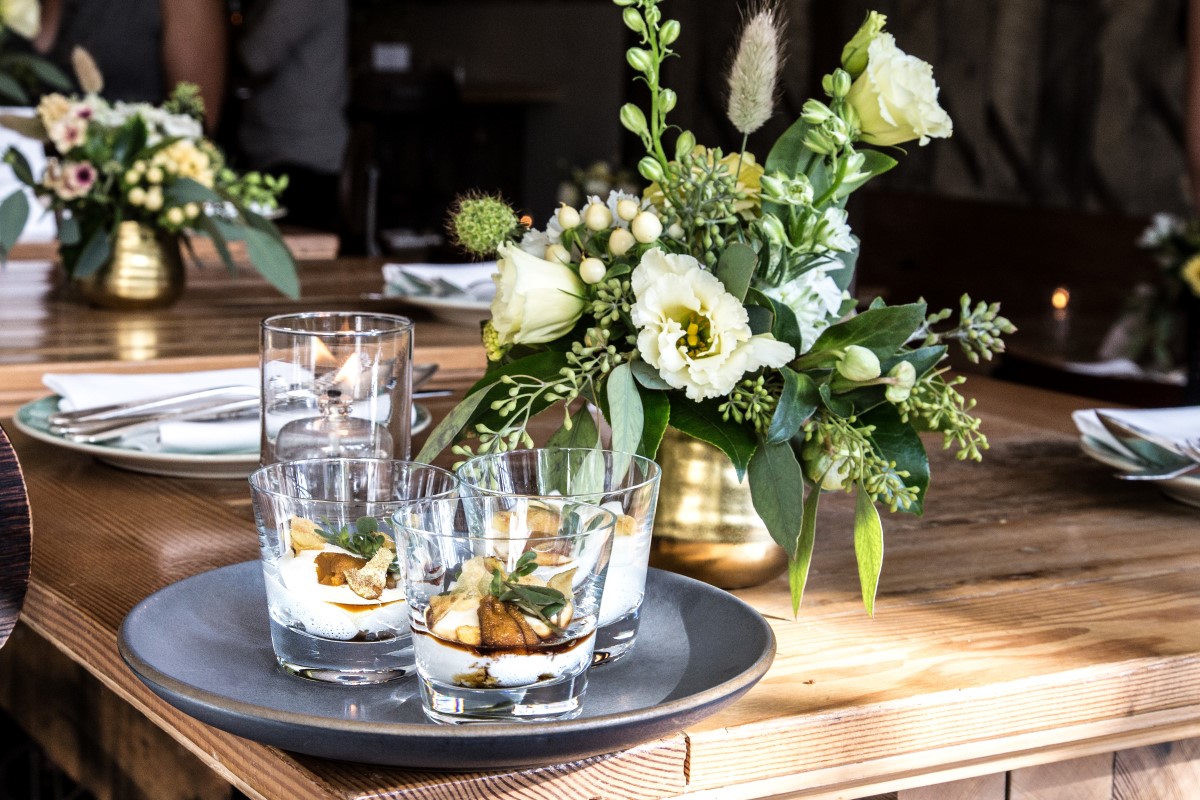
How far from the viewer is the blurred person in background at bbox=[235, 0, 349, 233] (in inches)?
154

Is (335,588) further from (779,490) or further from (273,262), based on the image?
(273,262)

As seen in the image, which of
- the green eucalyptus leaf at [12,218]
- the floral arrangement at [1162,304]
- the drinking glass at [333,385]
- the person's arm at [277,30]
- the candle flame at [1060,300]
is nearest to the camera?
the drinking glass at [333,385]

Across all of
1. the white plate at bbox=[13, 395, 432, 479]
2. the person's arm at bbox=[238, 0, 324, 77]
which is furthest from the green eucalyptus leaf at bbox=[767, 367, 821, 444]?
the person's arm at bbox=[238, 0, 324, 77]

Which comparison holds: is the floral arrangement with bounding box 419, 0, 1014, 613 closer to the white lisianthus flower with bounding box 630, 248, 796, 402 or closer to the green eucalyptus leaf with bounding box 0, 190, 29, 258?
the white lisianthus flower with bounding box 630, 248, 796, 402

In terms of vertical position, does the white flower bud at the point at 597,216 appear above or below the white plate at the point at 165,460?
above

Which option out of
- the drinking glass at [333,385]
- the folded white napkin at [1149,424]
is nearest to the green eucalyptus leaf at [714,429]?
the drinking glass at [333,385]

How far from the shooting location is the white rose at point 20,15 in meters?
2.54

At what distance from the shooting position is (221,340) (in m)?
1.60

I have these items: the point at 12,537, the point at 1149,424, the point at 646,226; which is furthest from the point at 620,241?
the point at 1149,424

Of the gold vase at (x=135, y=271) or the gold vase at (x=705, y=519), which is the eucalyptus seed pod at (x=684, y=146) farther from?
the gold vase at (x=135, y=271)

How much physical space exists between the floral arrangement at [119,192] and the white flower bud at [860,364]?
1.16 m

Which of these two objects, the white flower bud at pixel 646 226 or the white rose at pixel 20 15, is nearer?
the white flower bud at pixel 646 226

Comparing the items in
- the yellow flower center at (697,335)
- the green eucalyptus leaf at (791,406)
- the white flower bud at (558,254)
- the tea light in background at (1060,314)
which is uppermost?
the white flower bud at (558,254)

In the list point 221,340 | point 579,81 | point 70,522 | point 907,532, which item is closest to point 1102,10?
point 221,340
